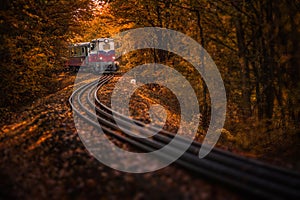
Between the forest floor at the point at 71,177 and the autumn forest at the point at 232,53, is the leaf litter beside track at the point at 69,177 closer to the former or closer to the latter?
Result: the forest floor at the point at 71,177

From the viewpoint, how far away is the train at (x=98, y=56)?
88.0ft

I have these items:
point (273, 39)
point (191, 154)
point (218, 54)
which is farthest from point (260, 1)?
point (191, 154)

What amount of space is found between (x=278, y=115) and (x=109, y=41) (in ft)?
64.2

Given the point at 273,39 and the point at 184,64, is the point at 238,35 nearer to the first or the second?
the point at 273,39

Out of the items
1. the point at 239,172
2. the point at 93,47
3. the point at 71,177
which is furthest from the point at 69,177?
the point at 93,47

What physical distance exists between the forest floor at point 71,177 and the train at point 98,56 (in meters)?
18.5

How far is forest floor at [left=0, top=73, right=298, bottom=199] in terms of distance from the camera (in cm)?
459

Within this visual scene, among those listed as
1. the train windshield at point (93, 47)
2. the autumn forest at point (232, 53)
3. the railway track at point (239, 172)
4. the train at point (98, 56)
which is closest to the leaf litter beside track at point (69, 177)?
the railway track at point (239, 172)

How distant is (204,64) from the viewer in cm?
1323

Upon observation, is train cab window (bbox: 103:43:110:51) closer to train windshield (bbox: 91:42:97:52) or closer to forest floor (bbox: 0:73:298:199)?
train windshield (bbox: 91:42:97:52)

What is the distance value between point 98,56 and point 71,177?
22555 mm

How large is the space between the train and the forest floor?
18.5m

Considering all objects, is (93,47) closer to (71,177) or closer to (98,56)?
(98,56)

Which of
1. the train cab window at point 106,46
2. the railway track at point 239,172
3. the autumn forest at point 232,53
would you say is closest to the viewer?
the railway track at point 239,172
